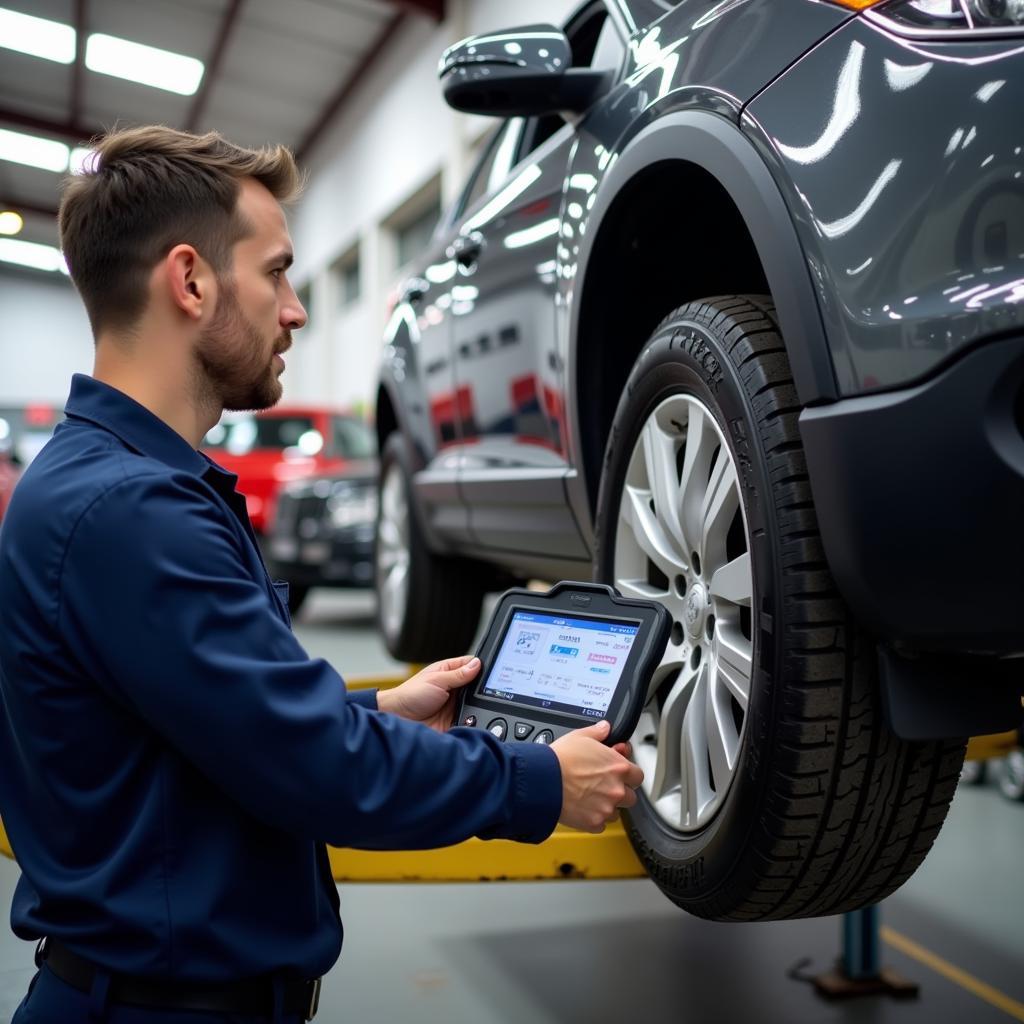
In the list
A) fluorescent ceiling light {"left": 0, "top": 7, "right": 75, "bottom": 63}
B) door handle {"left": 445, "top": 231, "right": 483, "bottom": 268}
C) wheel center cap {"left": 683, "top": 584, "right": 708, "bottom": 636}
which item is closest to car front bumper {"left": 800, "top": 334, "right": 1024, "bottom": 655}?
wheel center cap {"left": 683, "top": 584, "right": 708, "bottom": 636}

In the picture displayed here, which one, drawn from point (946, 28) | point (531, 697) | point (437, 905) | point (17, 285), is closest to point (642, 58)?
point (946, 28)

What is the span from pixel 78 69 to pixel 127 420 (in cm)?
1287

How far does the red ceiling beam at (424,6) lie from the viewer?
8820 mm

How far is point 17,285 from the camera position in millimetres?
21078

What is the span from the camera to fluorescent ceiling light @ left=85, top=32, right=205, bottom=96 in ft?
37.2

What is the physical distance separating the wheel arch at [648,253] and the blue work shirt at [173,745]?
62cm

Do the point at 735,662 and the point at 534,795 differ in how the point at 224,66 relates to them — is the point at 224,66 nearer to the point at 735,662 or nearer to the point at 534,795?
the point at 735,662

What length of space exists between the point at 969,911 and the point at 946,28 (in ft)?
5.19

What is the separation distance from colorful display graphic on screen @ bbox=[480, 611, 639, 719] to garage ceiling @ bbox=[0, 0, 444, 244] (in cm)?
866

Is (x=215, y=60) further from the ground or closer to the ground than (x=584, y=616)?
further from the ground

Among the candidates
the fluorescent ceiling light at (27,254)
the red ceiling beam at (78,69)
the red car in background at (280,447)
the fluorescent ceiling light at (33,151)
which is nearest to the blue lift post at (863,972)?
the red car in background at (280,447)

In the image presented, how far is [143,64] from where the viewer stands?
11750 millimetres

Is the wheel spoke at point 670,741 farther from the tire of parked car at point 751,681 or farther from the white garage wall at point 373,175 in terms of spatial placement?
the white garage wall at point 373,175

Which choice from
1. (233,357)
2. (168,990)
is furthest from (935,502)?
(168,990)
